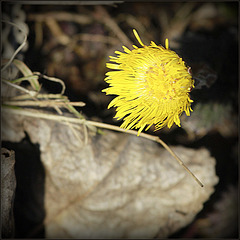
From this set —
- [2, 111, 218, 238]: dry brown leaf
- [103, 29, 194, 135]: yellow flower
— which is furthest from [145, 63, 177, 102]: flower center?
[2, 111, 218, 238]: dry brown leaf

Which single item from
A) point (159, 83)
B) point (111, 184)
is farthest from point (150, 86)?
point (111, 184)

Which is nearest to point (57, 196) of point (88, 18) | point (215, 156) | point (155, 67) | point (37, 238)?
point (37, 238)

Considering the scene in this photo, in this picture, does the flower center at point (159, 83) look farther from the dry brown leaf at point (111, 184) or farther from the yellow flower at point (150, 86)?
the dry brown leaf at point (111, 184)

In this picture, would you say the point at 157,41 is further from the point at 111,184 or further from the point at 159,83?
the point at 111,184

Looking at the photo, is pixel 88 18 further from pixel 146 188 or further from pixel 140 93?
pixel 146 188

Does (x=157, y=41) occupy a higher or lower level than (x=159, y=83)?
higher
